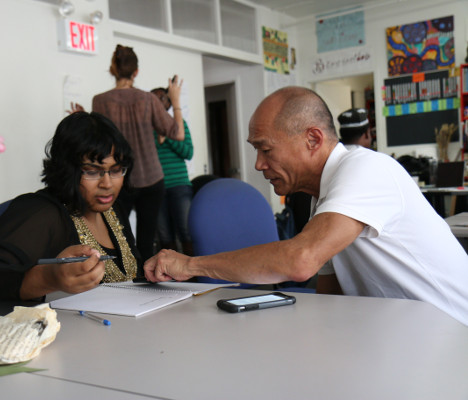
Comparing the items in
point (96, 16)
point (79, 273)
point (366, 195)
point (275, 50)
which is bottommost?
point (79, 273)

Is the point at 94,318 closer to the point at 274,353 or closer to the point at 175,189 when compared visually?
the point at 274,353

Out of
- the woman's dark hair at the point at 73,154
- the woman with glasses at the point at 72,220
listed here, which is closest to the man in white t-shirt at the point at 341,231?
the woman with glasses at the point at 72,220

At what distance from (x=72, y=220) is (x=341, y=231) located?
876 millimetres

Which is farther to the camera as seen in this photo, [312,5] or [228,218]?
[312,5]

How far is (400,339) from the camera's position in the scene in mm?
916

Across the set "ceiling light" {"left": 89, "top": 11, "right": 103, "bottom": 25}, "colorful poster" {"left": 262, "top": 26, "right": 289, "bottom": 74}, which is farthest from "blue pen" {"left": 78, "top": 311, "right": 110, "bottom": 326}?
"colorful poster" {"left": 262, "top": 26, "right": 289, "bottom": 74}

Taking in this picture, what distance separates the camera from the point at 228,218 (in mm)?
2139

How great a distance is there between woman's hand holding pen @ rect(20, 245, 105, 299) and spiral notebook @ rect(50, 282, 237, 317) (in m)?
0.05

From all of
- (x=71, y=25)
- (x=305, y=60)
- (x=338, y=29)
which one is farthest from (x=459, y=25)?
(x=71, y=25)

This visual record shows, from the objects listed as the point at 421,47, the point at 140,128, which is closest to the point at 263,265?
the point at 140,128

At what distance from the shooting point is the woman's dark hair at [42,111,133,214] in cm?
166

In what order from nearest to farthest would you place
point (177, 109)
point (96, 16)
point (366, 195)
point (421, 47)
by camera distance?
point (366, 195)
point (177, 109)
point (96, 16)
point (421, 47)

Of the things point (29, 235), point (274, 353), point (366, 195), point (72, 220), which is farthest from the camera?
point (72, 220)

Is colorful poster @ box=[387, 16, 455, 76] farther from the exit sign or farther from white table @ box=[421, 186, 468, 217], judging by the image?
the exit sign
